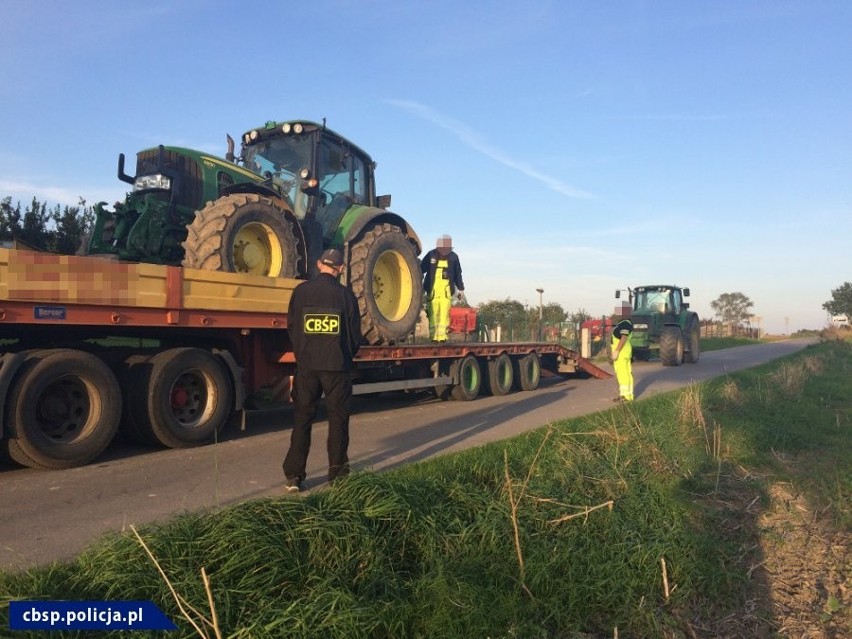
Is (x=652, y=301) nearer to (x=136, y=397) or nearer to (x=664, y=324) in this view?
(x=664, y=324)

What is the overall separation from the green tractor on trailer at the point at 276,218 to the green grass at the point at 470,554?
3.77 metres

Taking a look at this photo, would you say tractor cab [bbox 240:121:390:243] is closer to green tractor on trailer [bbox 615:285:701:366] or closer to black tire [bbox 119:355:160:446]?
black tire [bbox 119:355:160:446]

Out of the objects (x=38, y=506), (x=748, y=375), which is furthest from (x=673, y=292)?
(x=38, y=506)

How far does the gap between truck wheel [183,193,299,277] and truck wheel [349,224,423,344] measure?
1237mm

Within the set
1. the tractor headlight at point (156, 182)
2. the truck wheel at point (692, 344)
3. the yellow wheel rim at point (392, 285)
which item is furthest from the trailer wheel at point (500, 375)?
the truck wheel at point (692, 344)

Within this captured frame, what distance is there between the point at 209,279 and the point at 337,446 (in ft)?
8.89

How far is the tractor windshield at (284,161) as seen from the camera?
9703 mm

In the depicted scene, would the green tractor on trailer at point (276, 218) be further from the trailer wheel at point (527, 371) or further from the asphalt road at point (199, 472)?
the trailer wheel at point (527, 371)

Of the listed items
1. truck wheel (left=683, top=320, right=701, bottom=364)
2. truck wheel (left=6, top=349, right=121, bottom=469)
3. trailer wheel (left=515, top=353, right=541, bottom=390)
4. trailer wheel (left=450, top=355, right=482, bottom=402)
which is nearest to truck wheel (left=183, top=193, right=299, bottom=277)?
truck wheel (left=6, top=349, right=121, bottom=469)

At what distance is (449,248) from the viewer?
11773mm

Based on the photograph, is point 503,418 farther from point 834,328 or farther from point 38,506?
point 834,328

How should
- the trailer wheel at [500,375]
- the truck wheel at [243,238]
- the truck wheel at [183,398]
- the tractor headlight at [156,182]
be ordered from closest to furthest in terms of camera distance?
the truck wheel at [183,398]
the truck wheel at [243,238]
the tractor headlight at [156,182]
the trailer wheel at [500,375]

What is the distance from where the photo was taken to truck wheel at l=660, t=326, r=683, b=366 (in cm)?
2130

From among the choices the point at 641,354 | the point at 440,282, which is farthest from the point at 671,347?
the point at 440,282
